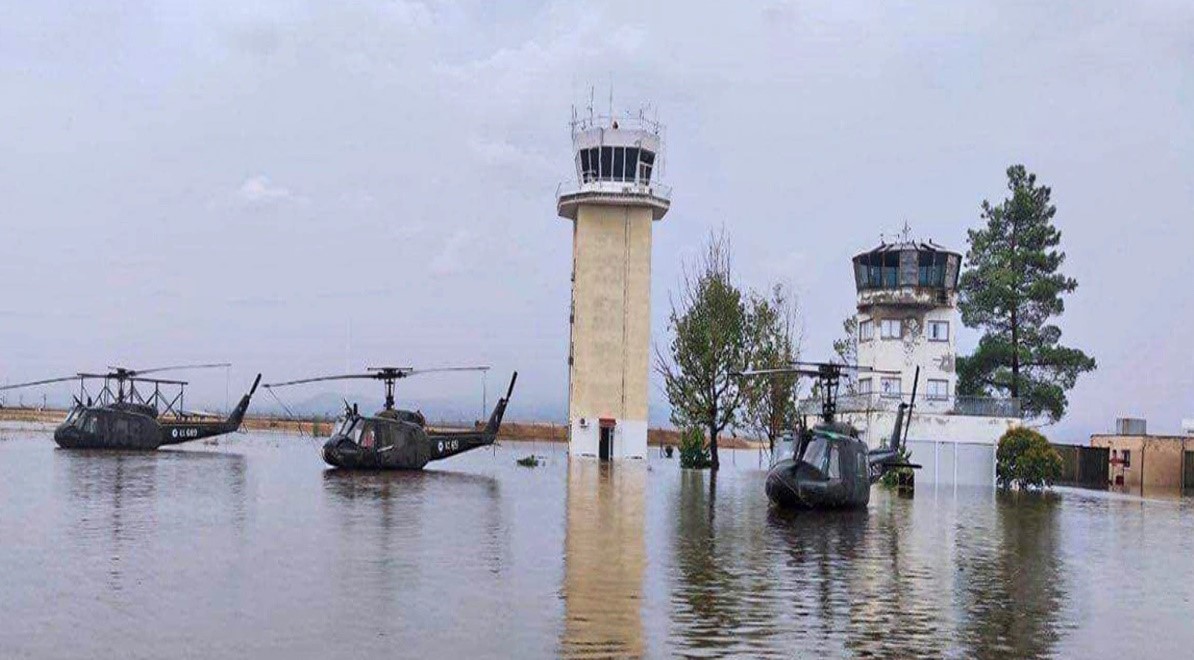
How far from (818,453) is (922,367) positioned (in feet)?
103

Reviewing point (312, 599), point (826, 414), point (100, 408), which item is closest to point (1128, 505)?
point (826, 414)

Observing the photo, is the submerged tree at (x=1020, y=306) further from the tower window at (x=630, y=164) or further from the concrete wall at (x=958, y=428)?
the tower window at (x=630, y=164)

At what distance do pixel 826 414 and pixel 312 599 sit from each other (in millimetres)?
25197

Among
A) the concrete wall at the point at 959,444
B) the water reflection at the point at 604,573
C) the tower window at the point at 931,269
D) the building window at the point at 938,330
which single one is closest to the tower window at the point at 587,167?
the tower window at the point at 931,269

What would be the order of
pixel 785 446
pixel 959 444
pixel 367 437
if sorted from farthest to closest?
pixel 959 444 < pixel 785 446 < pixel 367 437

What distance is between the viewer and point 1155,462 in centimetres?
7450

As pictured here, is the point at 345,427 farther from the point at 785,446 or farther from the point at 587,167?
the point at 587,167

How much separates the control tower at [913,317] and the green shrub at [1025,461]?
561 cm

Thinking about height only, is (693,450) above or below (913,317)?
below

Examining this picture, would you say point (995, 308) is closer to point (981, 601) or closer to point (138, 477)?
point (138, 477)

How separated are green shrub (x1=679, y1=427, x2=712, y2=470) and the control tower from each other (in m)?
12.8

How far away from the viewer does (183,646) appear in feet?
46.9

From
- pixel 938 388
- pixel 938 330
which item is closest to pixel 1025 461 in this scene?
pixel 938 388

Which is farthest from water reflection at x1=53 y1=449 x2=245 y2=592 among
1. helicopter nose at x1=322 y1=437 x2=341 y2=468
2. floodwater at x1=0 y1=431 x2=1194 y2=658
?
helicopter nose at x1=322 y1=437 x2=341 y2=468
